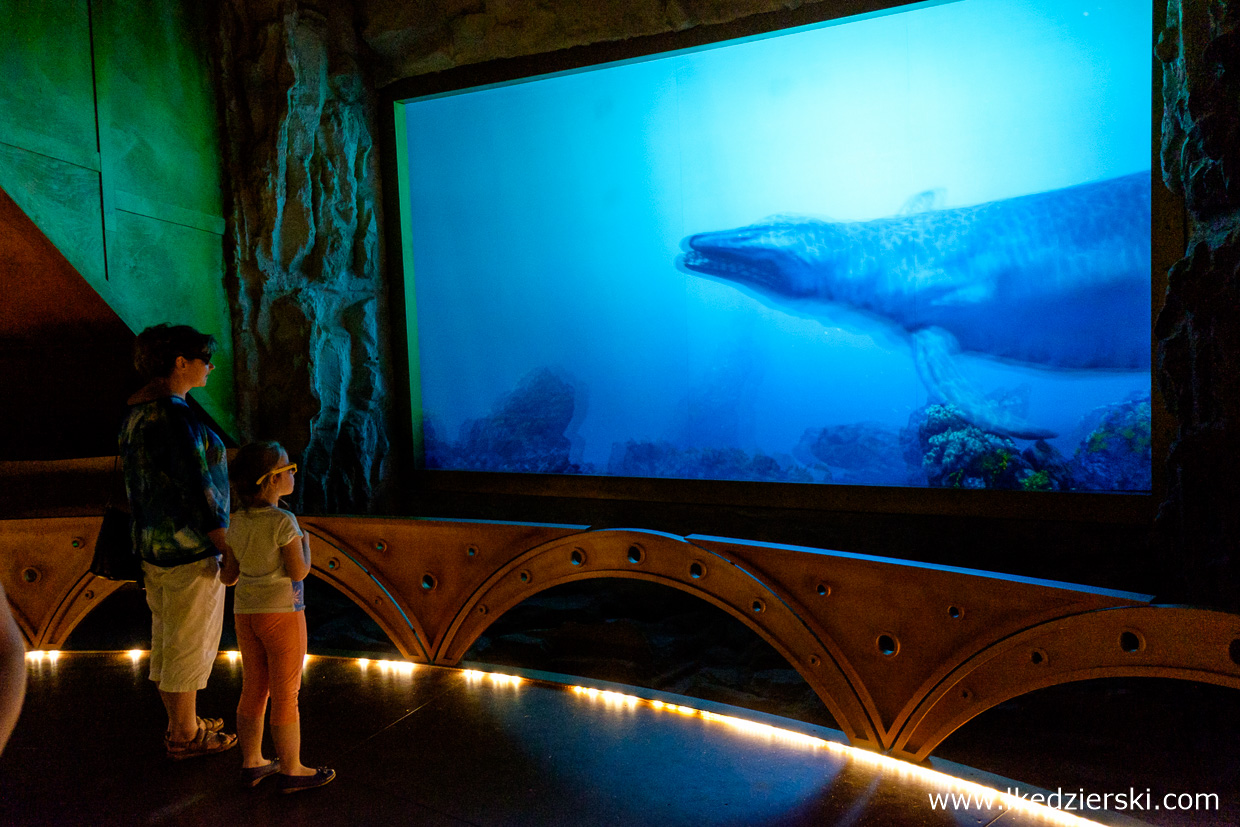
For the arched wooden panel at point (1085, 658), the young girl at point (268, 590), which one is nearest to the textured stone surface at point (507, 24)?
the arched wooden panel at point (1085, 658)

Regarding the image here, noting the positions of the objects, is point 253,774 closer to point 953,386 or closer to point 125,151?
point 125,151

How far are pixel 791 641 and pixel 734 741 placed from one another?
45 centimetres

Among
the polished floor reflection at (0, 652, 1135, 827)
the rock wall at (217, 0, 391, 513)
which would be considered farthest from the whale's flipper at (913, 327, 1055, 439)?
the rock wall at (217, 0, 391, 513)

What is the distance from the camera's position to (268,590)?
2414 millimetres

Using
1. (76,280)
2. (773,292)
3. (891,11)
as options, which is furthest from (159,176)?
(891,11)

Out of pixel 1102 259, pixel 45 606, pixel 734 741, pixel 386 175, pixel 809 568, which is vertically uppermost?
pixel 386 175

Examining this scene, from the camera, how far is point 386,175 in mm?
6582

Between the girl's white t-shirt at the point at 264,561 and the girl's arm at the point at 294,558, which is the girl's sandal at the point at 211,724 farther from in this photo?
the girl's arm at the point at 294,558

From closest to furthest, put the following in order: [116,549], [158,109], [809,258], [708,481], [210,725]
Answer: [116,549] < [210,725] < [158,109] < [708,481] < [809,258]

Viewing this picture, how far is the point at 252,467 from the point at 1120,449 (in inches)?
200

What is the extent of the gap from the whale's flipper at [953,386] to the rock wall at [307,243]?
455cm

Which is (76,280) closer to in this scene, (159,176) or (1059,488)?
(159,176)

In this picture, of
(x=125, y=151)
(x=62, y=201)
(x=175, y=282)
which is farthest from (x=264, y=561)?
(x=125, y=151)

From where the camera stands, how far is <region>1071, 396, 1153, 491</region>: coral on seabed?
15.7 ft
